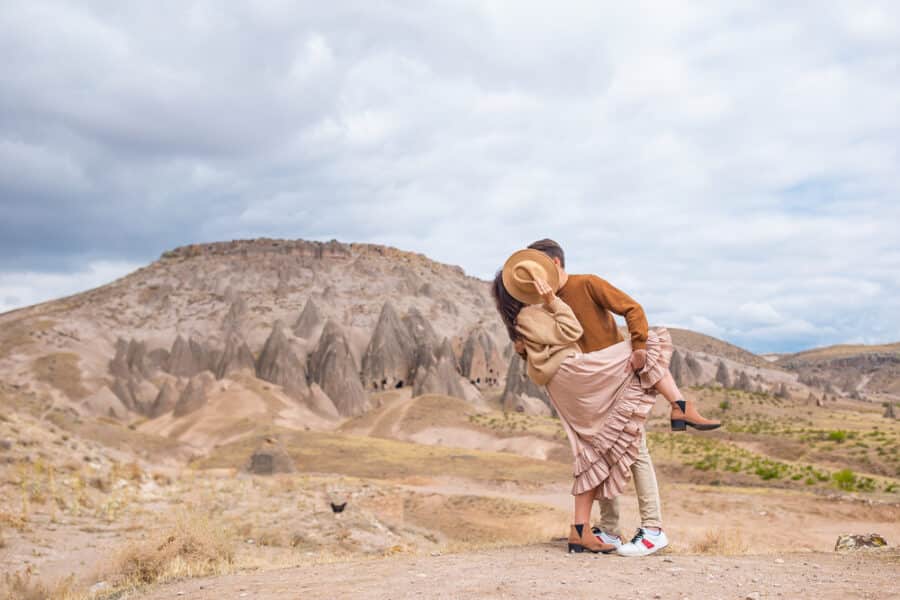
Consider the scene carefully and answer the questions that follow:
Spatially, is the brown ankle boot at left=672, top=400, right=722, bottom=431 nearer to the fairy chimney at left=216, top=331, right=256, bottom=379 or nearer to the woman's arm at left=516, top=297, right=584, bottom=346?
the woman's arm at left=516, top=297, right=584, bottom=346

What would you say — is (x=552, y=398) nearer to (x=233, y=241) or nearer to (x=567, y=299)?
(x=567, y=299)

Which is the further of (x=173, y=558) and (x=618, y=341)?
(x=173, y=558)

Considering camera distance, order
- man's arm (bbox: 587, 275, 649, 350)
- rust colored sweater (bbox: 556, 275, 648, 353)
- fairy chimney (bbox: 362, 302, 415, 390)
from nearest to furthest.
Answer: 1. man's arm (bbox: 587, 275, 649, 350)
2. rust colored sweater (bbox: 556, 275, 648, 353)
3. fairy chimney (bbox: 362, 302, 415, 390)

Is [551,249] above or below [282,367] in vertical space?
below

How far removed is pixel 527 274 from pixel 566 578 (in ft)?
7.64

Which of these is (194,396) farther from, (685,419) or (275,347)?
(685,419)

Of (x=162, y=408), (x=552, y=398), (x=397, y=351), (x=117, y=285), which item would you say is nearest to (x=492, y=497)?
(x=552, y=398)

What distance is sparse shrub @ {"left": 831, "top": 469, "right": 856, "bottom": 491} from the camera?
21.1m

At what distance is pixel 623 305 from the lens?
5.71 meters

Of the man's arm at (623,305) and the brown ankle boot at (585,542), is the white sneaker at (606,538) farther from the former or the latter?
the man's arm at (623,305)

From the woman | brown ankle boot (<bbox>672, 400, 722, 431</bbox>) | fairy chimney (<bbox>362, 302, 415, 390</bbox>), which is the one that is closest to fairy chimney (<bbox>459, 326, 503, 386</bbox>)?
fairy chimney (<bbox>362, 302, 415, 390</bbox>)

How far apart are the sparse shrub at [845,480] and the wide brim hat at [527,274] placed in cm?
1888

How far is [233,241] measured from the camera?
330 ft

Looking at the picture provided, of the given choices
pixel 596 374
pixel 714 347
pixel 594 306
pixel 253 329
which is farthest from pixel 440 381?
pixel 714 347
